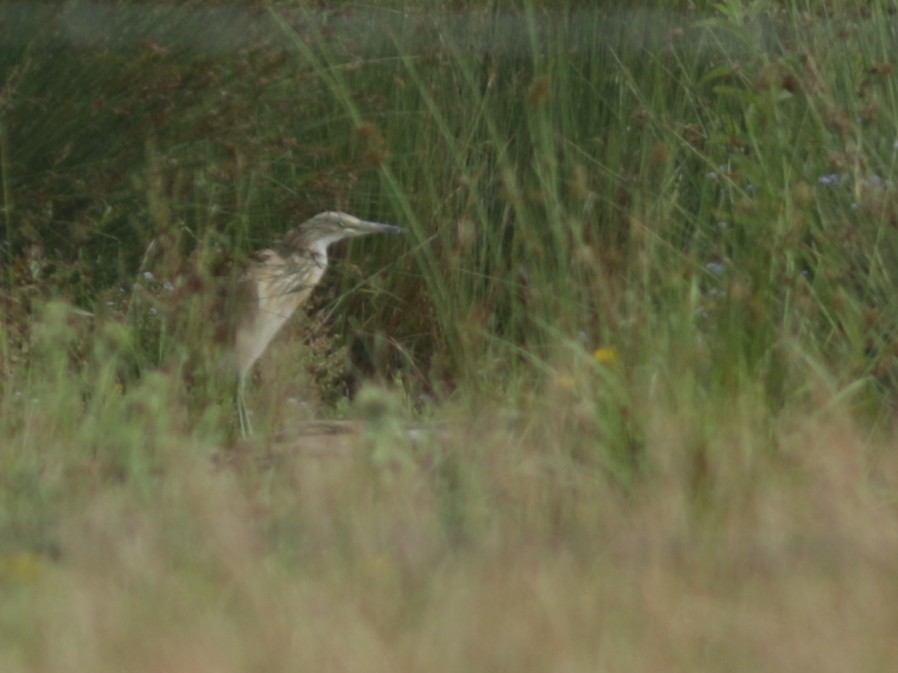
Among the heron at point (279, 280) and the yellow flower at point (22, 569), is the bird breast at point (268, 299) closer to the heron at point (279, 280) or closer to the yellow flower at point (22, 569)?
the heron at point (279, 280)

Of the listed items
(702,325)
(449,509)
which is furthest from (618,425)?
(702,325)

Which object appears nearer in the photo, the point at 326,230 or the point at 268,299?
the point at 268,299

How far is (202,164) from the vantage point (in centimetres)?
543

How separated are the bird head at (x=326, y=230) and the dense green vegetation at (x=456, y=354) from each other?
0.36 ft

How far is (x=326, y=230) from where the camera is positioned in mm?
5453

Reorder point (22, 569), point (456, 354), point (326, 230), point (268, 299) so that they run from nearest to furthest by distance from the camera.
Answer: point (22, 569)
point (456, 354)
point (268, 299)
point (326, 230)

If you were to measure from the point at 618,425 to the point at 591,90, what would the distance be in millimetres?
2649

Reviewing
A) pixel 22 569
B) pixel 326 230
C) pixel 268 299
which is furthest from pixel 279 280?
pixel 22 569

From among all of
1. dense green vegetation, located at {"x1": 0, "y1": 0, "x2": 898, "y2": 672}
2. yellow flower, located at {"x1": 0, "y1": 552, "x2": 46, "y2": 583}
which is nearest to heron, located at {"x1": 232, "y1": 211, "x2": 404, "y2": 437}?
dense green vegetation, located at {"x1": 0, "y1": 0, "x2": 898, "y2": 672}

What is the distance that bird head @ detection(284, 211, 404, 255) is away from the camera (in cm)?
542

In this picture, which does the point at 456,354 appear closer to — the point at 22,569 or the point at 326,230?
the point at 326,230

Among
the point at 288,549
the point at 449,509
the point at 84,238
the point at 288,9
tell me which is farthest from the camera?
the point at 288,9

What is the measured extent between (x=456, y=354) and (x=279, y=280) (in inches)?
34.8

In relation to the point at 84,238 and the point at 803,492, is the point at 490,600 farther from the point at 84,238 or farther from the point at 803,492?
the point at 84,238
